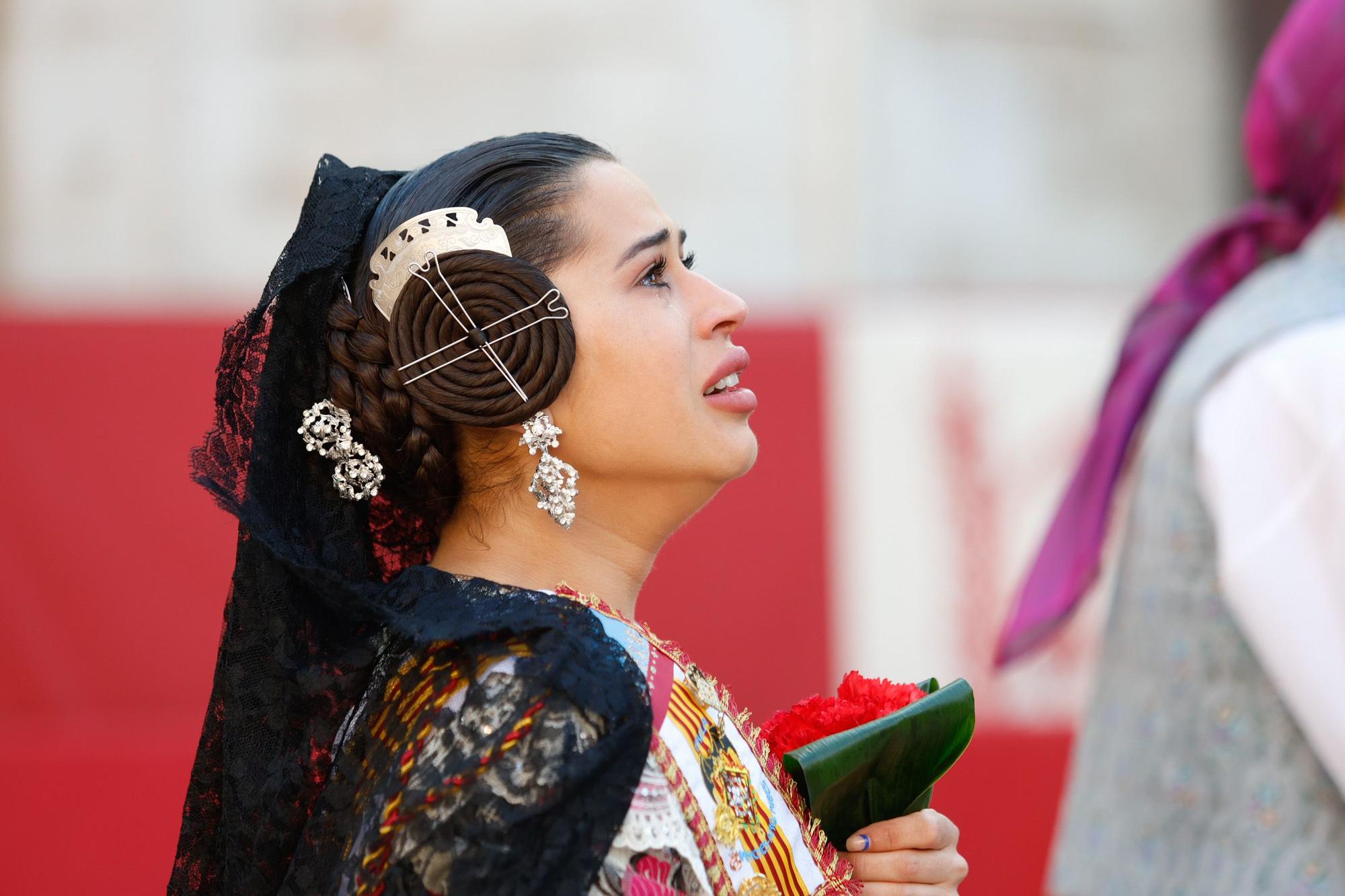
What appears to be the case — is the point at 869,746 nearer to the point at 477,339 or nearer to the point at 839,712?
the point at 839,712

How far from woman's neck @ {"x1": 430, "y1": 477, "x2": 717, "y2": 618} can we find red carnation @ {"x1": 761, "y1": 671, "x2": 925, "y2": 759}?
24 centimetres

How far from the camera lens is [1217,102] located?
671cm

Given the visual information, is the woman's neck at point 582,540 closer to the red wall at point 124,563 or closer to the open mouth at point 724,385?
the open mouth at point 724,385

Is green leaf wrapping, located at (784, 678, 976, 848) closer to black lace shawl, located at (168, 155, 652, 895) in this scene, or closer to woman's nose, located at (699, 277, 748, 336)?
black lace shawl, located at (168, 155, 652, 895)

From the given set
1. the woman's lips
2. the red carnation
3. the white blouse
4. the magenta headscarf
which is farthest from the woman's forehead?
the magenta headscarf

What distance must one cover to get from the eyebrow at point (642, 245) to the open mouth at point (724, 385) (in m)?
0.19

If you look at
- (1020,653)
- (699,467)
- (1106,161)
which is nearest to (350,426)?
(699,467)

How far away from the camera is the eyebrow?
5.45 ft

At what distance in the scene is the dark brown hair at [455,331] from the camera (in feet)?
5.14

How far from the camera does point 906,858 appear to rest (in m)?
1.57

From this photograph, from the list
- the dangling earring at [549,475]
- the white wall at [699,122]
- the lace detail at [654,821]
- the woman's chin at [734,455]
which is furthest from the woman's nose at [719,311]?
the white wall at [699,122]

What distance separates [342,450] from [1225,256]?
1.71 meters

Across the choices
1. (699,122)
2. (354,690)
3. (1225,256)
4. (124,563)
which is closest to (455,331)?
(354,690)

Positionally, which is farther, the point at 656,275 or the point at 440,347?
the point at 656,275
